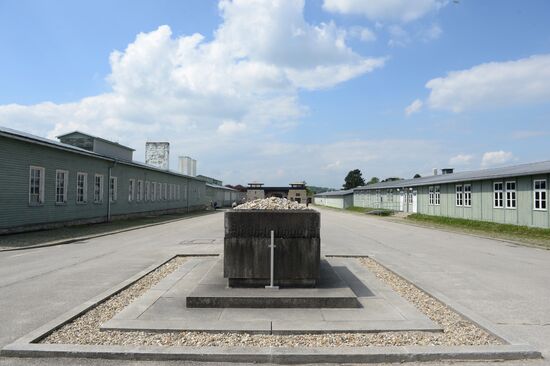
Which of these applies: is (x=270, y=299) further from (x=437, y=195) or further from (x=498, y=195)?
(x=437, y=195)

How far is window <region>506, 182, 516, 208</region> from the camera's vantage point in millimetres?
24094

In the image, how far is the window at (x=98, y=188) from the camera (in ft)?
88.3

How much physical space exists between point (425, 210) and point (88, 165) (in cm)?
2873

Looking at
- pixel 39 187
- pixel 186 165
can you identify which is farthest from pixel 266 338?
pixel 186 165

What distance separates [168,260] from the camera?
1125 cm

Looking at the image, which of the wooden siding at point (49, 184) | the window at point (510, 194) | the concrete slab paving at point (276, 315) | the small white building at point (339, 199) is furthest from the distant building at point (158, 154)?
the concrete slab paving at point (276, 315)

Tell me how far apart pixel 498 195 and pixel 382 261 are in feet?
59.1

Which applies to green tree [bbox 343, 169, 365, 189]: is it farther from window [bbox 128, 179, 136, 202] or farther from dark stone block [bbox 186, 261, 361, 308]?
dark stone block [bbox 186, 261, 361, 308]

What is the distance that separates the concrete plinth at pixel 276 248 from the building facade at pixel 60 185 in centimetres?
1487

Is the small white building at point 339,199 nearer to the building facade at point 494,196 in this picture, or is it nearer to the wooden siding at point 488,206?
the building facade at point 494,196

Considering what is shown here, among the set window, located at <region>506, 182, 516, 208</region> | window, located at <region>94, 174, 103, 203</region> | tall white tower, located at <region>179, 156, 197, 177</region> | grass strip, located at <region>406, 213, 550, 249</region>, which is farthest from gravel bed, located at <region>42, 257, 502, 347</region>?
tall white tower, located at <region>179, 156, 197, 177</region>

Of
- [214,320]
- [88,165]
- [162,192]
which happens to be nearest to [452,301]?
[214,320]

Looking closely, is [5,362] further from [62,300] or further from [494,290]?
[494,290]

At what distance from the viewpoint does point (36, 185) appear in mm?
20688
